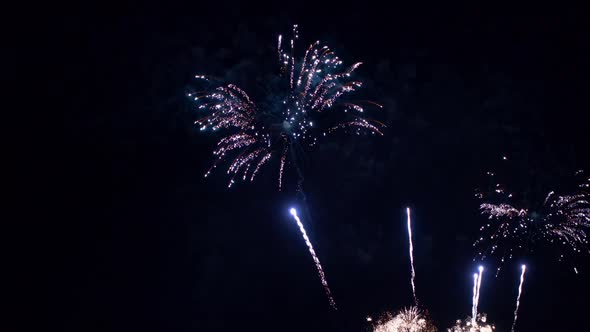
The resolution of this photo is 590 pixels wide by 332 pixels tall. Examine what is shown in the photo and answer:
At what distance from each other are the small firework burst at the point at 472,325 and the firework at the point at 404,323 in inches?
63.2

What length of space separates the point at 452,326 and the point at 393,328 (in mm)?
5574

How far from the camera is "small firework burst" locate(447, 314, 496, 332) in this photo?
2287 cm

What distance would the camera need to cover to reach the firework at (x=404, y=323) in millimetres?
21031

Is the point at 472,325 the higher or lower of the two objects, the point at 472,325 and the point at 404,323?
the lower

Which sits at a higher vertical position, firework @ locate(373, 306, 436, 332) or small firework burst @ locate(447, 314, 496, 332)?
firework @ locate(373, 306, 436, 332)

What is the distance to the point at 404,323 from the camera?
21281 millimetres

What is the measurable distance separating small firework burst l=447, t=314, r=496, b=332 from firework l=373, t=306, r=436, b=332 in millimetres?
1604

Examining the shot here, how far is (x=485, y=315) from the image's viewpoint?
2778 centimetres

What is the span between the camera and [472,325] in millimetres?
23422

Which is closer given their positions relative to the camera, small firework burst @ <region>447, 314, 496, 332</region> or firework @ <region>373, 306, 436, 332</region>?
firework @ <region>373, 306, 436, 332</region>

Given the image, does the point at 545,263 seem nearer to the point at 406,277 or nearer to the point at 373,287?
the point at 406,277

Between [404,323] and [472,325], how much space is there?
5343 mm

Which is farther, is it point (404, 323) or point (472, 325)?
point (472, 325)

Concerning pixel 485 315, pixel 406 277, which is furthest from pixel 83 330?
pixel 485 315
